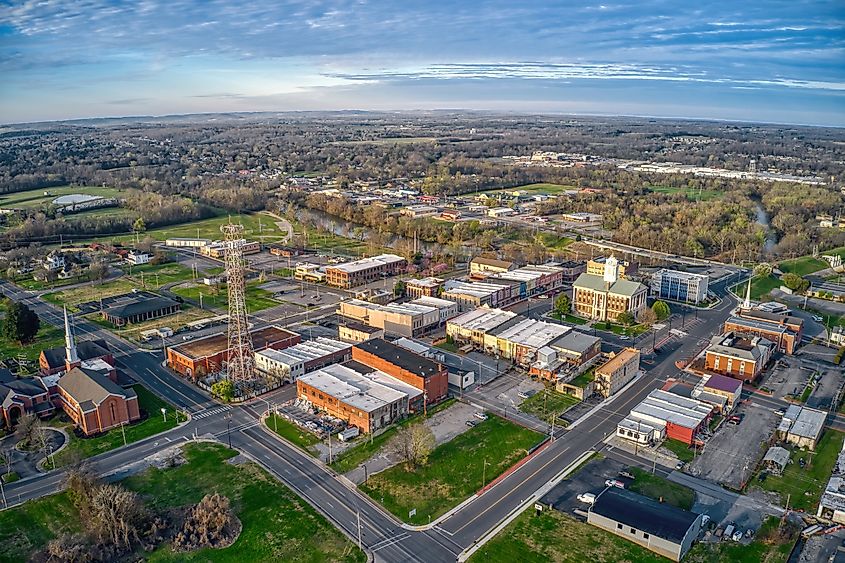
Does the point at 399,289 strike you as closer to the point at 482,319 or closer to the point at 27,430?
the point at 482,319

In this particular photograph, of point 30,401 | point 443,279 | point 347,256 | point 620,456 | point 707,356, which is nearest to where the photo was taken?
point 620,456

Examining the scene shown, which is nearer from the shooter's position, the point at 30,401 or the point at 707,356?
the point at 30,401

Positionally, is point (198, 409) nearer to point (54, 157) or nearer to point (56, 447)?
point (56, 447)

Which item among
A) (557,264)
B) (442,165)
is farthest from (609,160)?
(557,264)

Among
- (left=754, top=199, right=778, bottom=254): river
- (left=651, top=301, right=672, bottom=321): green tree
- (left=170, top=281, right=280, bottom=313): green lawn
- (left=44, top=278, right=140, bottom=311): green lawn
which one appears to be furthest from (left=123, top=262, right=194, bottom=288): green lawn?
(left=754, top=199, right=778, bottom=254): river

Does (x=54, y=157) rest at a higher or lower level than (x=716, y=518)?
higher

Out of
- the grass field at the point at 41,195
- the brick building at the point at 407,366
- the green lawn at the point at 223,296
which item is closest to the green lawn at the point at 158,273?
the green lawn at the point at 223,296

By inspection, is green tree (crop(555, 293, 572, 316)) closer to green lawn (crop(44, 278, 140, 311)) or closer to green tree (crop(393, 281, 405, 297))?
green tree (crop(393, 281, 405, 297))
